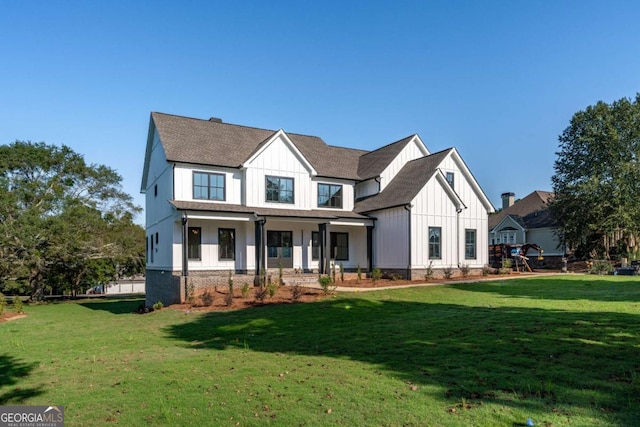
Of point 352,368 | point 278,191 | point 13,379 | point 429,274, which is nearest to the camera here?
point 352,368

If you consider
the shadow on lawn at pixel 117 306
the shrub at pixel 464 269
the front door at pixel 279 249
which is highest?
the front door at pixel 279 249

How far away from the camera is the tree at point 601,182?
3656cm

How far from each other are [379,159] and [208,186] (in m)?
11.8

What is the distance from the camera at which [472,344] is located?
8617 mm

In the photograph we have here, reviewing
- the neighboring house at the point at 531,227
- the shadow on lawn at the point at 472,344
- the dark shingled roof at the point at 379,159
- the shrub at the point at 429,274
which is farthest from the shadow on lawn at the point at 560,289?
the neighboring house at the point at 531,227

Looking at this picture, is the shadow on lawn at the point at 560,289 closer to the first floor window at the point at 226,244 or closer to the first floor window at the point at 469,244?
the first floor window at the point at 469,244

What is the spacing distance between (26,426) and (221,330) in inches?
265

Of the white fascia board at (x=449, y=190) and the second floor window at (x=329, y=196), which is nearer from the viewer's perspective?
the white fascia board at (x=449, y=190)

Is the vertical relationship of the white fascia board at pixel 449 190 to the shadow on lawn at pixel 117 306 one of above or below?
above

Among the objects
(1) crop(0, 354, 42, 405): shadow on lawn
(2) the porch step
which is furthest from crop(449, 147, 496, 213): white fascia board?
(1) crop(0, 354, 42, 405): shadow on lawn

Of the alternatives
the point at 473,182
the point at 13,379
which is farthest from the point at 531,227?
the point at 13,379

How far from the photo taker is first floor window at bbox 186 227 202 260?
22.3m

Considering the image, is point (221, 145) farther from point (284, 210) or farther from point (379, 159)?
point (379, 159)

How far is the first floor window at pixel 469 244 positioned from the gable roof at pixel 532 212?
78.4 ft
